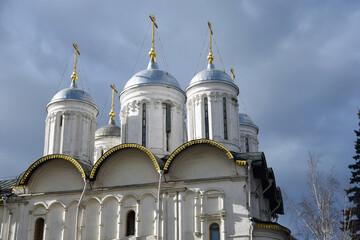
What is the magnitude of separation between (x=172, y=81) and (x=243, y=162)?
6.58 metres

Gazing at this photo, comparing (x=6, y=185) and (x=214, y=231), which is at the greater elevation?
(x=6, y=185)

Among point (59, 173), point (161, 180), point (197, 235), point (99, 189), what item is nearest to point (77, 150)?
point (59, 173)

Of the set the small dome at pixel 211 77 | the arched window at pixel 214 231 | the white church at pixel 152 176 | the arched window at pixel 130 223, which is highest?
the small dome at pixel 211 77

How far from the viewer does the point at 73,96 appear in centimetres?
2381

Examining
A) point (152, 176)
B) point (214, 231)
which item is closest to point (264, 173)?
point (214, 231)

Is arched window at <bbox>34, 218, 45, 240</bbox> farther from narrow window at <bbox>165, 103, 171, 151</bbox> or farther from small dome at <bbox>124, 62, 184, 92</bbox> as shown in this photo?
small dome at <bbox>124, 62, 184, 92</bbox>

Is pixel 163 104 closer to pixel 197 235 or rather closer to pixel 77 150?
pixel 77 150

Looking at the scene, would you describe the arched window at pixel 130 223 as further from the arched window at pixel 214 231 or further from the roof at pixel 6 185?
the roof at pixel 6 185

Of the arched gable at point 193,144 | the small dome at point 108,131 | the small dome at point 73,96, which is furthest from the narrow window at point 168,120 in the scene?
the small dome at point 108,131

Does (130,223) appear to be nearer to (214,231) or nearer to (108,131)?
(214,231)

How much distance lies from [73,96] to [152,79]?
13.2 ft

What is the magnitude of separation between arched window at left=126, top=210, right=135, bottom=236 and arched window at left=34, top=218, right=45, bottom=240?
368cm

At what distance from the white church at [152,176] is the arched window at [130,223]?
0.04 meters

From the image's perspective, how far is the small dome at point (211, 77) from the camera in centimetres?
2205
